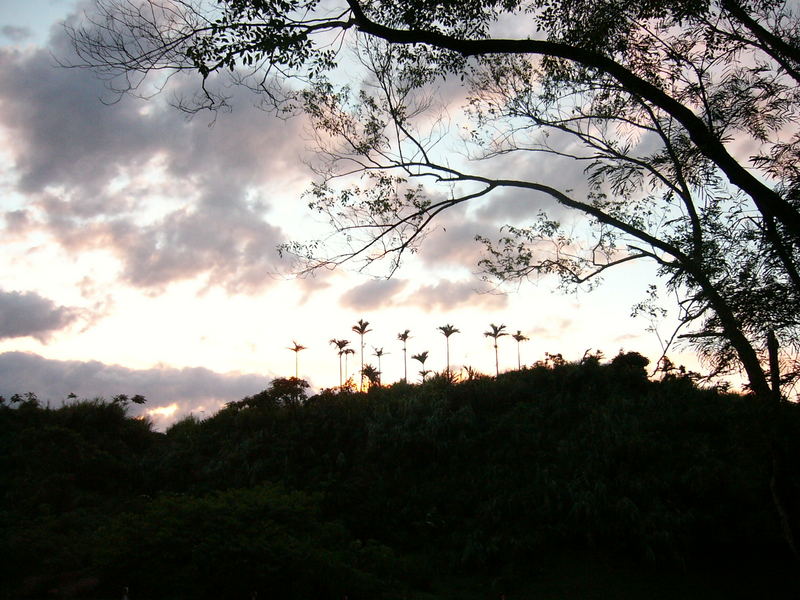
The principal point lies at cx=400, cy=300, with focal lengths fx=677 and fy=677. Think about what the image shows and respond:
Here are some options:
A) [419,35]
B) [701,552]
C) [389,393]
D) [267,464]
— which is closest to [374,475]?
[267,464]

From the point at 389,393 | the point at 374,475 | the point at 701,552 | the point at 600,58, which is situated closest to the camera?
the point at 600,58

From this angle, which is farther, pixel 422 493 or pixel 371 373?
pixel 371 373

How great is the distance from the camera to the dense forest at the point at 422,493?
12.1 m

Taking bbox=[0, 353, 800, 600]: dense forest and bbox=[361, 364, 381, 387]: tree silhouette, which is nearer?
bbox=[0, 353, 800, 600]: dense forest

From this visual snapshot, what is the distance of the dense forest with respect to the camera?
1209 cm

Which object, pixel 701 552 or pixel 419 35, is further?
pixel 701 552

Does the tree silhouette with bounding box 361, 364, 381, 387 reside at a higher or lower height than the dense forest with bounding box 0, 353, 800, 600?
higher

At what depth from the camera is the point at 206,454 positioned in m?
25.5

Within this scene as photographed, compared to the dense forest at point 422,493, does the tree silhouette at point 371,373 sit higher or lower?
higher

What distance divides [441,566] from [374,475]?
4.96 metres

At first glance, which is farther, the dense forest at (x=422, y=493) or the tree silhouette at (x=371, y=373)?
the tree silhouette at (x=371, y=373)

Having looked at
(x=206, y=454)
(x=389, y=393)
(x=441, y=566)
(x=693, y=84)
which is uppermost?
(x=693, y=84)

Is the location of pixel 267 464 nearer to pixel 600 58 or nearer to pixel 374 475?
pixel 374 475

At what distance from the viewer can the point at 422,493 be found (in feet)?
68.1
